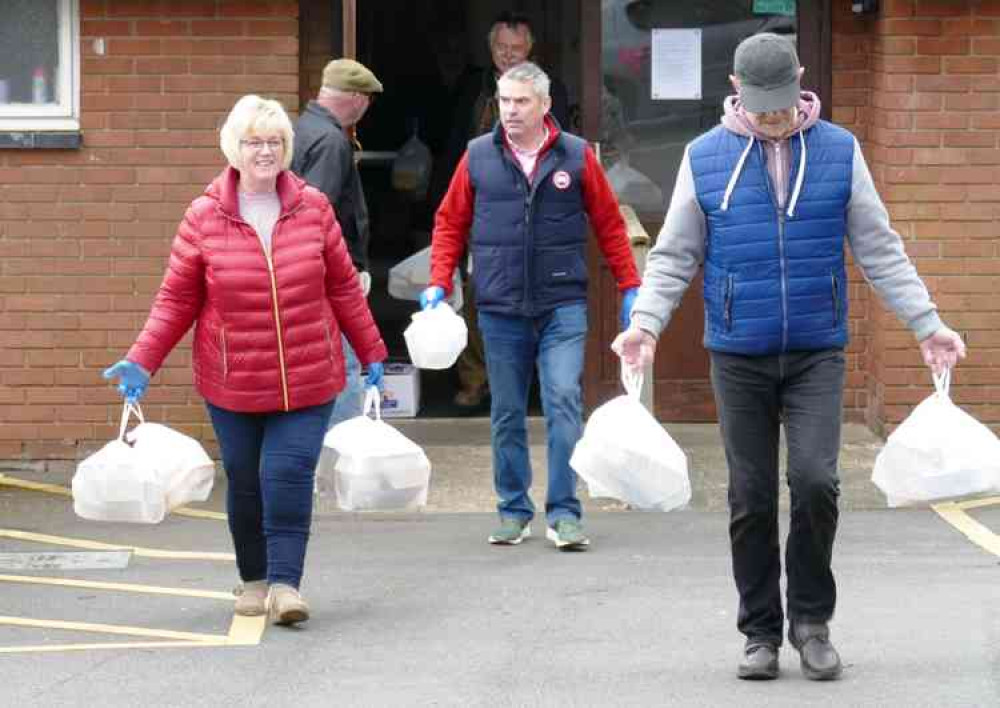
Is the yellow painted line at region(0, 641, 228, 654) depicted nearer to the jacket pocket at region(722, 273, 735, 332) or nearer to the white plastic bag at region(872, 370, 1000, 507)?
the jacket pocket at region(722, 273, 735, 332)

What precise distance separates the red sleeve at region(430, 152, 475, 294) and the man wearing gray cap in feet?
7.26

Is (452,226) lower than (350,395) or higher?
higher

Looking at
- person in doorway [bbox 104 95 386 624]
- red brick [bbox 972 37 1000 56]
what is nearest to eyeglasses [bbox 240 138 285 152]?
person in doorway [bbox 104 95 386 624]

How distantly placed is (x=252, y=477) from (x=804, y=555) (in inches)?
78.1

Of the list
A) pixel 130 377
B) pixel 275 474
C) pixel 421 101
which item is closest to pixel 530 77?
pixel 275 474

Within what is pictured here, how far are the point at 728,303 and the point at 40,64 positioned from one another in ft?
17.4

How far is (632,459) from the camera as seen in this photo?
6.95 meters

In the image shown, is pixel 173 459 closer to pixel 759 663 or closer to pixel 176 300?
pixel 176 300

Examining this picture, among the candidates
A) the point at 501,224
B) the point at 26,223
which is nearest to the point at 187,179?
the point at 26,223

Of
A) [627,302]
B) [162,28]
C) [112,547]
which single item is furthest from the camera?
[162,28]

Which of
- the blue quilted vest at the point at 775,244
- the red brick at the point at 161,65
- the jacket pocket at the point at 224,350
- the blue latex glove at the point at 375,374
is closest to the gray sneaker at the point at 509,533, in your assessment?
the blue latex glove at the point at 375,374

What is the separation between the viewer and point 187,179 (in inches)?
428

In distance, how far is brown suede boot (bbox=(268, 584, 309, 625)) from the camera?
7570 mm

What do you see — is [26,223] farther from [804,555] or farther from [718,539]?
[804,555]
